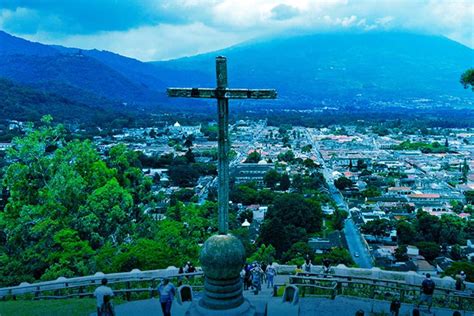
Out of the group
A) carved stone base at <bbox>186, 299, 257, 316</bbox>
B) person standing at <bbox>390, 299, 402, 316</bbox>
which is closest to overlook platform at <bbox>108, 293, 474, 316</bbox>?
person standing at <bbox>390, 299, 402, 316</bbox>

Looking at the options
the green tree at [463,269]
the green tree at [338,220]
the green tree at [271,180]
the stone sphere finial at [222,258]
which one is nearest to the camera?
the stone sphere finial at [222,258]

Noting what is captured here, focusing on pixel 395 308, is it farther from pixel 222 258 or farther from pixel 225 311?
pixel 222 258

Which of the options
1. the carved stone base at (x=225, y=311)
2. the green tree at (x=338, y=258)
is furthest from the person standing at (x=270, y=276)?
the green tree at (x=338, y=258)

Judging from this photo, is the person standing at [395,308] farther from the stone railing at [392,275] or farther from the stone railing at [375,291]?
the stone railing at [392,275]

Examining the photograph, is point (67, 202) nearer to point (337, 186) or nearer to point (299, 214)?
point (299, 214)

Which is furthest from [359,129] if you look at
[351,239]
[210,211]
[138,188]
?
[138,188]

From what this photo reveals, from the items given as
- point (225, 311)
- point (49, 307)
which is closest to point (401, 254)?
point (49, 307)
